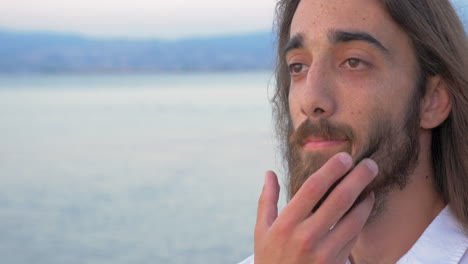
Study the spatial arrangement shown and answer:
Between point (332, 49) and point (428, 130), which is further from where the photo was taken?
point (428, 130)

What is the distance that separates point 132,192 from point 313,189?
12762 millimetres

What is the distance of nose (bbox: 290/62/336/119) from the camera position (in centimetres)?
306

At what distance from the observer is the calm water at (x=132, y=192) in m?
11.6

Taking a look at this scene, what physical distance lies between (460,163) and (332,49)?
757 mm

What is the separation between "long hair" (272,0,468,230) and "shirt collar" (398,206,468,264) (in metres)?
0.06

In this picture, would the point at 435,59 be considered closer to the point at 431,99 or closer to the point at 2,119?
the point at 431,99

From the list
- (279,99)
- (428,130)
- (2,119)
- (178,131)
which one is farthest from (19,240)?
(2,119)

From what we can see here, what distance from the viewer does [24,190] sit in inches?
627

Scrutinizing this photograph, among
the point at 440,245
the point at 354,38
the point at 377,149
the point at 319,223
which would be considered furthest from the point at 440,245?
the point at 354,38

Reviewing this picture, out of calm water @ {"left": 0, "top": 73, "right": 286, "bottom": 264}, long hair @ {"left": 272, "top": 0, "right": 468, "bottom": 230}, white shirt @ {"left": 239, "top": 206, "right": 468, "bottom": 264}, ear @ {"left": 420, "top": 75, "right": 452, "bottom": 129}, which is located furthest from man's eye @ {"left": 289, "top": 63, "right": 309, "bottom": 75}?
calm water @ {"left": 0, "top": 73, "right": 286, "bottom": 264}

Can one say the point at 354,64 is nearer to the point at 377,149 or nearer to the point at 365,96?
the point at 365,96

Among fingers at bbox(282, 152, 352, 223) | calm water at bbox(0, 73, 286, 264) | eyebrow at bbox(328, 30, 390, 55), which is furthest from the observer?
calm water at bbox(0, 73, 286, 264)

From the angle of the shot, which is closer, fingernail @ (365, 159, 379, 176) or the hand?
the hand

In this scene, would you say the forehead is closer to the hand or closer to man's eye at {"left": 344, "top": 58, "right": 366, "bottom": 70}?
man's eye at {"left": 344, "top": 58, "right": 366, "bottom": 70}
